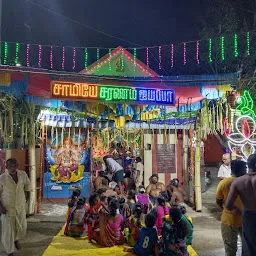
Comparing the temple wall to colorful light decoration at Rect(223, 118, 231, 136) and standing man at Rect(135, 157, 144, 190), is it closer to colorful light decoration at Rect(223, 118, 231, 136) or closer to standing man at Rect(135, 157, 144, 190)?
standing man at Rect(135, 157, 144, 190)

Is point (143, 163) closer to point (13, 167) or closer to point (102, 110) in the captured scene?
point (102, 110)

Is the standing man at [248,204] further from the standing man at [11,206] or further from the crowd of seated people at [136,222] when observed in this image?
the standing man at [11,206]

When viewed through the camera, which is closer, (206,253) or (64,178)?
(206,253)

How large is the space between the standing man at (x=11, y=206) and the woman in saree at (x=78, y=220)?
1397 millimetres

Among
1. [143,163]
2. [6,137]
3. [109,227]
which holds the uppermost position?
[6,137]

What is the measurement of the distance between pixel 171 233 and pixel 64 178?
703 centimetres

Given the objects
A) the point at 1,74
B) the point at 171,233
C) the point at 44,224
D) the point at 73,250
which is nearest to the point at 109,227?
the point at 73,250

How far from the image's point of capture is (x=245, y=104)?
7684mm

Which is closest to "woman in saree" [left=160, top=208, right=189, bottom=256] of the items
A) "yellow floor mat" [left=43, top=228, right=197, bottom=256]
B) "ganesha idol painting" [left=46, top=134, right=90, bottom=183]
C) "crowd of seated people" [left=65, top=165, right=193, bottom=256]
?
"crowd of seated people" [left=65, top=165, right=193, bottom=256]

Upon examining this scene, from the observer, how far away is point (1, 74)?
6.76 m

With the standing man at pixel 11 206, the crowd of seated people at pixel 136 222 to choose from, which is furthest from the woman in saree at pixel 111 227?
the standing man at pixel 11 206

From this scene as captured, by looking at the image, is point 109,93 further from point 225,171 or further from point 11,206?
point 225,171

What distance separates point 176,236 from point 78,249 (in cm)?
230

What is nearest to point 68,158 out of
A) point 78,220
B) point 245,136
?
point 78,220
